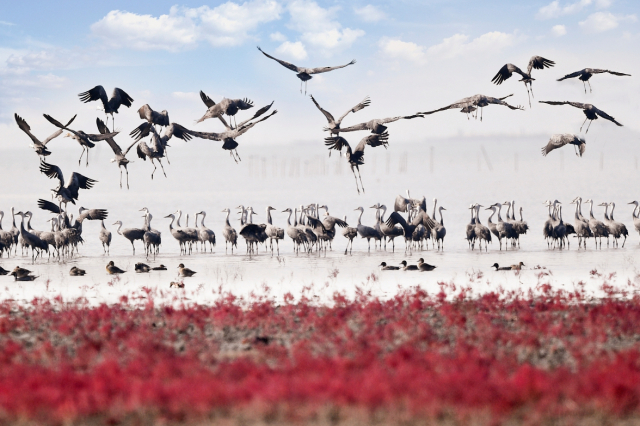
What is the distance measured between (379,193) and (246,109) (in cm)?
7217

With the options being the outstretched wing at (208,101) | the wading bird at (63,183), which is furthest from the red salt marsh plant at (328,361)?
the outstretched wing at (208,101)

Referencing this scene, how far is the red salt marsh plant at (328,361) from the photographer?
7613 mm

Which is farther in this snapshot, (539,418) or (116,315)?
(116,315)

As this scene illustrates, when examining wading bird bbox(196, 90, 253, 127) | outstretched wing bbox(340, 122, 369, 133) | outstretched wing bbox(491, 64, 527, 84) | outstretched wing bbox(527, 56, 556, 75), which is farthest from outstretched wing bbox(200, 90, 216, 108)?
outstretched wing bbox(527, 56, 556, 75)

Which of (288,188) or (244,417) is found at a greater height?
(288,188)

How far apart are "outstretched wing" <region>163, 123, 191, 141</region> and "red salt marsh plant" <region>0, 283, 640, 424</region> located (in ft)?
22.5

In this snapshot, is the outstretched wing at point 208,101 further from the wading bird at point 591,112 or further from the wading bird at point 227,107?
the wading bird at point 591,112

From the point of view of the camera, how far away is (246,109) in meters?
20.2

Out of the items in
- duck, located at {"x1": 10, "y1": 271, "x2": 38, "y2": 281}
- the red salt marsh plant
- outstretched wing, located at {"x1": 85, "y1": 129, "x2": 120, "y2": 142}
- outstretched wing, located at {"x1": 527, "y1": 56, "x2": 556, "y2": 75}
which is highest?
outstretched wing, located at {"x1": 527, "y1": 56, "x2": 556, "y2": 75}

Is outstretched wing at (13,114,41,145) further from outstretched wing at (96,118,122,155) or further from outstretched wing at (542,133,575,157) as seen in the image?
outstretched wing at (542,133,575,157)

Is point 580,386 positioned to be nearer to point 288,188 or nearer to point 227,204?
point 227,204

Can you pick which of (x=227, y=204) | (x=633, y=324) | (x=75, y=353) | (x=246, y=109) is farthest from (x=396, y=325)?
(x=227, y=204)

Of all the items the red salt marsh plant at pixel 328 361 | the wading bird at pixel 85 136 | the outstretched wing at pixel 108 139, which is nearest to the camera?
the red salt marsh plant at pixel 328 361

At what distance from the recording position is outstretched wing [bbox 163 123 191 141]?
20156mm
